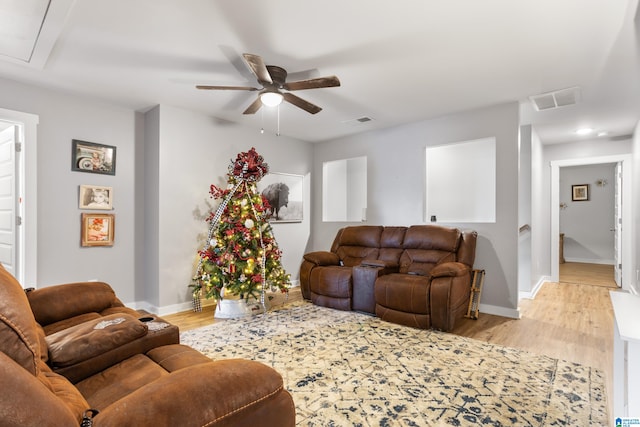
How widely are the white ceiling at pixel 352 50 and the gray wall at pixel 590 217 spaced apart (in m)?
4.78

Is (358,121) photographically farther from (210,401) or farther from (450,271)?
(210,401)

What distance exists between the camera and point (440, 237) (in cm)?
404

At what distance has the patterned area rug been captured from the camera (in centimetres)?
Result: 190

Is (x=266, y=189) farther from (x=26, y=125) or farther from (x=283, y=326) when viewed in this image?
(x=26, y=125)

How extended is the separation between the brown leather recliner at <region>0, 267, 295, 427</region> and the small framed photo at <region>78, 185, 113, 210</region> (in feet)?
10.4

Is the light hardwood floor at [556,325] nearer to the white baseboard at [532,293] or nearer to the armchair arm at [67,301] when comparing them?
the white baseboard at [532,293]

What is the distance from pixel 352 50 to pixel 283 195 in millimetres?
3113

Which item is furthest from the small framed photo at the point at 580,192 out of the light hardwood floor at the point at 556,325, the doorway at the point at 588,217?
the light hardwood floor at the point at 556,325

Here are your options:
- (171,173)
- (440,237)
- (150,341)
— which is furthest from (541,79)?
(171,173)

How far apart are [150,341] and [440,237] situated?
3369 millimetres

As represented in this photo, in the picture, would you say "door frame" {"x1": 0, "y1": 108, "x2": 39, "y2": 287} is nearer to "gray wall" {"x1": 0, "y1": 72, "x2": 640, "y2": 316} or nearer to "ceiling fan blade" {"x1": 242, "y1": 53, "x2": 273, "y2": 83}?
"gray wall" {"x1": 0, "y1": 72, "x2": 640, "y2": 316}

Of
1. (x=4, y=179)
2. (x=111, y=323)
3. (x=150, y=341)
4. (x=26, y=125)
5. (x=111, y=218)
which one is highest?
(x=26, y=125)

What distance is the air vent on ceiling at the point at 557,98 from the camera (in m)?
3.49

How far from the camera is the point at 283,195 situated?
5.51m
